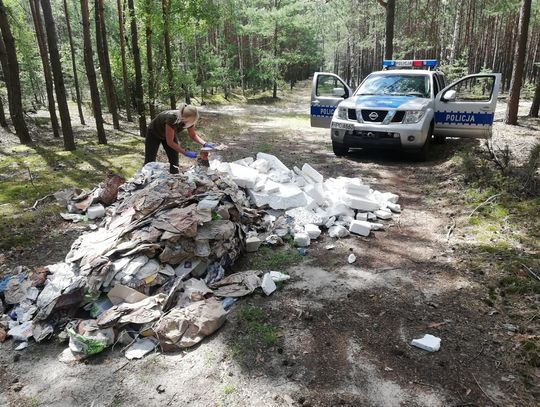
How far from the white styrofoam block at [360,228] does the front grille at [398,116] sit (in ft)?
12.9

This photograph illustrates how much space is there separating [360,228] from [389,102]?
443 cm

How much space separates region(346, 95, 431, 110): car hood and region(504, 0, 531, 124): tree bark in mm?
5512

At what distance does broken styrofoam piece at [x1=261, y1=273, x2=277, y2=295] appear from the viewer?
155 inches

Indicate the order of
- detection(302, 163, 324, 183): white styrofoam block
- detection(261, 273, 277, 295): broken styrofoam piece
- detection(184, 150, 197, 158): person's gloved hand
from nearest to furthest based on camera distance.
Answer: detection(261, 273, 277, 295): broken styrofoam piece, detection(184, 150, 197, 158): person's gloved hand, detection(302, 163, 324, 183): white styrofoam block

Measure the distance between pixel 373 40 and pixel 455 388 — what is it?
34676 mm

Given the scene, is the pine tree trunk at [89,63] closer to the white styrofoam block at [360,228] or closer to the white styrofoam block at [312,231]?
the white styrofoam block at [312,231]

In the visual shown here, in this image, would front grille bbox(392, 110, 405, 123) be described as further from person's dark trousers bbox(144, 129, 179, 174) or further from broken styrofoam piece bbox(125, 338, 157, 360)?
broken styrofoam piece bbox(125, 338, 157, 360)

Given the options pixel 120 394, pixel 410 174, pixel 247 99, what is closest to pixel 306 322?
pixel 120 394

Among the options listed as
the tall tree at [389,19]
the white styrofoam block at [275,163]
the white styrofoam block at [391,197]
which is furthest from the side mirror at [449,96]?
the tall tree at [389,19]

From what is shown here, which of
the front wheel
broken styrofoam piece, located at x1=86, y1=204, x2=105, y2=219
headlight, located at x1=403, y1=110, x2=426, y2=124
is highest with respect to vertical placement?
headlight, located at x1=403, y1=110, x2=426, y2=124

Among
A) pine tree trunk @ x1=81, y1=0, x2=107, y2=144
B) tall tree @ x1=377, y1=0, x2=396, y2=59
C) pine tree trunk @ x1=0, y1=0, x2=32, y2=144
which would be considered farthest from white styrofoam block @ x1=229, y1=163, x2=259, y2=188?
tall tree @ x1=377, y1=0, x2=396, y2=59

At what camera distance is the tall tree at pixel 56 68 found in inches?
362

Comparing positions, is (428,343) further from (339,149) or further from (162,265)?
(339,149)

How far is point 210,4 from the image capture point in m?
13.9
